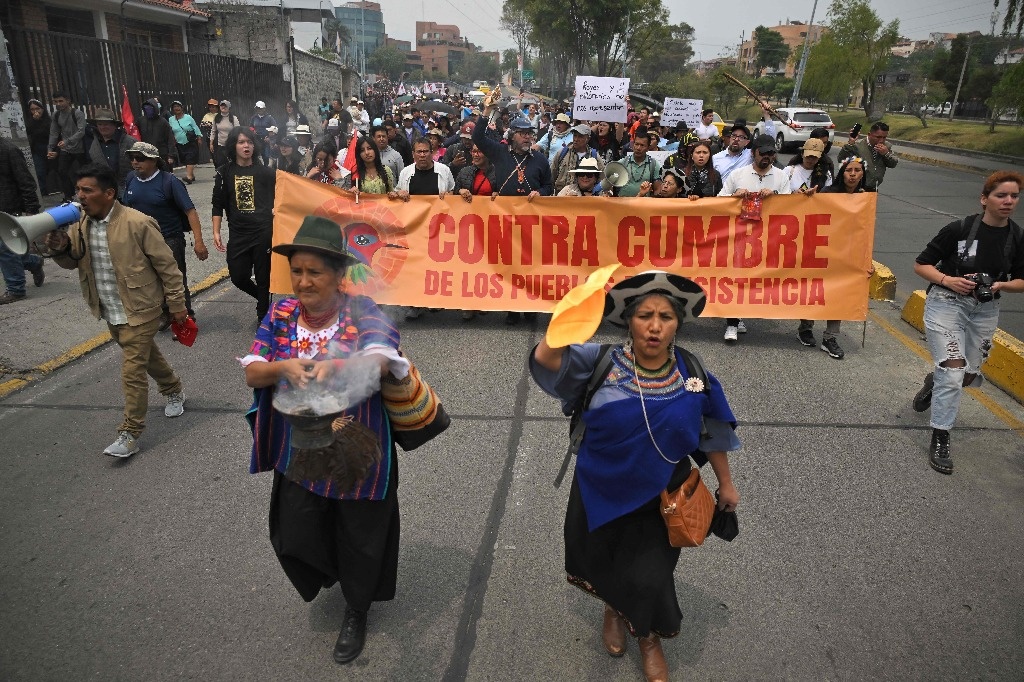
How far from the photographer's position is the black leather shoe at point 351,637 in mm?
2920

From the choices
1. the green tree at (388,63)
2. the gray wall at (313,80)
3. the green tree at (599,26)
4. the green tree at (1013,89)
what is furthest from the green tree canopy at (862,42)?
the green tree at (388,63)

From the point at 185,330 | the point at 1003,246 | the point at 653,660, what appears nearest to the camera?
the point at 653,660

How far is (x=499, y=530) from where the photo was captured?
12.5 feet

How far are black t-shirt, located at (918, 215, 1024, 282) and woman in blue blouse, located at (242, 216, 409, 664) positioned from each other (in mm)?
3703

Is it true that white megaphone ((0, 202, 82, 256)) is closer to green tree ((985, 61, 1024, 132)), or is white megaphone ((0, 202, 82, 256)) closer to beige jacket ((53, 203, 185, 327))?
beige jacket ((53, 203, 185, 327))

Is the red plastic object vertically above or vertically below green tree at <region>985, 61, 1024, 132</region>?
below

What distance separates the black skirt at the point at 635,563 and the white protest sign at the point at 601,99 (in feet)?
30.7

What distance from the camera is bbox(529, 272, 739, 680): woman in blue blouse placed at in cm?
247

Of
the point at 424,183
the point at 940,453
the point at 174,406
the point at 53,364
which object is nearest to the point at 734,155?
the point at 424,183

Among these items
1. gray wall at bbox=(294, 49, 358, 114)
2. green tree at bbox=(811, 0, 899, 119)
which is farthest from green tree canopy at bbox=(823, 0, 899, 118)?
gray wall at bbox=(294, 49, 358, 114)

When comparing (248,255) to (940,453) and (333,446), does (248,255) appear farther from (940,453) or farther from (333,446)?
(940,453)

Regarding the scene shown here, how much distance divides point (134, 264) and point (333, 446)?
2.68m

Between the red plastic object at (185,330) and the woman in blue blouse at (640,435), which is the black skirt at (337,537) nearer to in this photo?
the woman in blue blouse at (640,435)

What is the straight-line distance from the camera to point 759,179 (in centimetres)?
668
